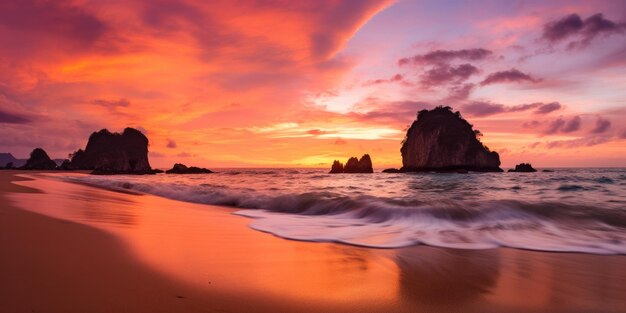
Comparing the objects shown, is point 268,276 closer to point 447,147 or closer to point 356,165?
point 356,165

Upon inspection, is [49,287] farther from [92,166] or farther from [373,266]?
[92,166]

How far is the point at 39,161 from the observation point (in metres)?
112

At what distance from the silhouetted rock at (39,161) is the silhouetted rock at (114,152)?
629 cm

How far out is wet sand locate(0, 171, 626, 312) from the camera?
281cm

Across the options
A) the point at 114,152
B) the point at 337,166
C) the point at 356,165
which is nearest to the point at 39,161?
the point at 114,152

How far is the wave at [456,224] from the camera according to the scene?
6543 millimetres

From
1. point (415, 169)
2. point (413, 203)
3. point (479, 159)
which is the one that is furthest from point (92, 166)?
point (413, 203)

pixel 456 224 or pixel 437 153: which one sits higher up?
pixel 437 153

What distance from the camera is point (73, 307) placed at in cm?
246

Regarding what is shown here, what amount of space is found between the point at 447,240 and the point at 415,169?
279ft

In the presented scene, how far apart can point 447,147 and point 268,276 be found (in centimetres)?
8751

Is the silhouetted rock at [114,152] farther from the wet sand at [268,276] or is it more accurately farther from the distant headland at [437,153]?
the wet sand at [268,276]

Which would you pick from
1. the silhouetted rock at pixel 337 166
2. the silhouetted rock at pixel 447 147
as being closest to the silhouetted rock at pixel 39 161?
the silhouetted rock at pixel 337 166

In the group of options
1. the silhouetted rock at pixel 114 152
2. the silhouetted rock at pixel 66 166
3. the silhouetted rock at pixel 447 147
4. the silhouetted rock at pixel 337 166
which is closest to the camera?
the silhouetted rock at pixel 337 166
